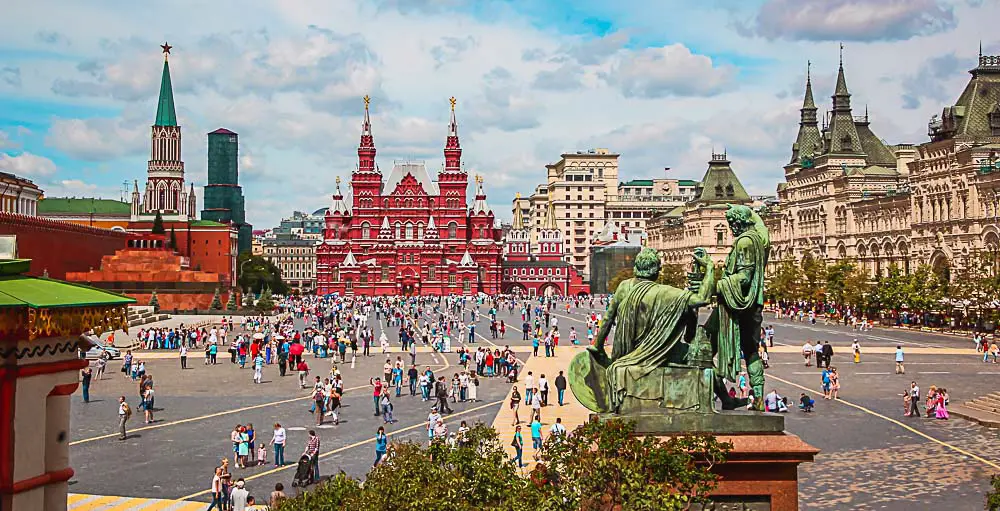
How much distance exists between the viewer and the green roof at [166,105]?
122 metres

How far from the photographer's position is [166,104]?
403ft

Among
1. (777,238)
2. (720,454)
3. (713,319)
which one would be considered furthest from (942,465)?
(777,238)

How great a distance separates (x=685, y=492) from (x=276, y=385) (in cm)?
2525

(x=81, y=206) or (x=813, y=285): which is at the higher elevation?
(x=81, y=206)

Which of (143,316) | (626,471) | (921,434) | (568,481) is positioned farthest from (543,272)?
(626,471)

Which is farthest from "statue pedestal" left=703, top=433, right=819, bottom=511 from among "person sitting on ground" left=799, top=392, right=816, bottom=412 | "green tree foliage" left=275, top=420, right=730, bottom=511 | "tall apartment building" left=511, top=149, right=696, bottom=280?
"tall apartment building" left=511, top=149, right=696, bottom=280

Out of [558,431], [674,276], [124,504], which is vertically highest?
[674,276]

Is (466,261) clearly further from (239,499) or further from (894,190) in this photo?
(239,499)

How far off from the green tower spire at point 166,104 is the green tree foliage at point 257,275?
19036 millimetres

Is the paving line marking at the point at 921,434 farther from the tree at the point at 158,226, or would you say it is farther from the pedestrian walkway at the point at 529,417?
the tree at the point at 158,226

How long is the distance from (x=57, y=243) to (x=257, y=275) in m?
44.5

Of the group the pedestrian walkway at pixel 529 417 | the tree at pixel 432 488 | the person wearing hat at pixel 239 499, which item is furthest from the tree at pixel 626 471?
the pedestrian walkway at pixel 529 417

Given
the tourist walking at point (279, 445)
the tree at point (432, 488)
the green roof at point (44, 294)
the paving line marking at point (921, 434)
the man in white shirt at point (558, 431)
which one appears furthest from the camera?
the tourist walking at point (279, 445)

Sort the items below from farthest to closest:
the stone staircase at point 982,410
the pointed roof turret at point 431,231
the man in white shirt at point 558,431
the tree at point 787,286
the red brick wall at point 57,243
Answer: the pointed roof turret at point 431,231 < the tree at point 787,286 < the red brick wall at point 57,243 < the stone staircase at point 982,410 < the man in white shirt at point 558,431
